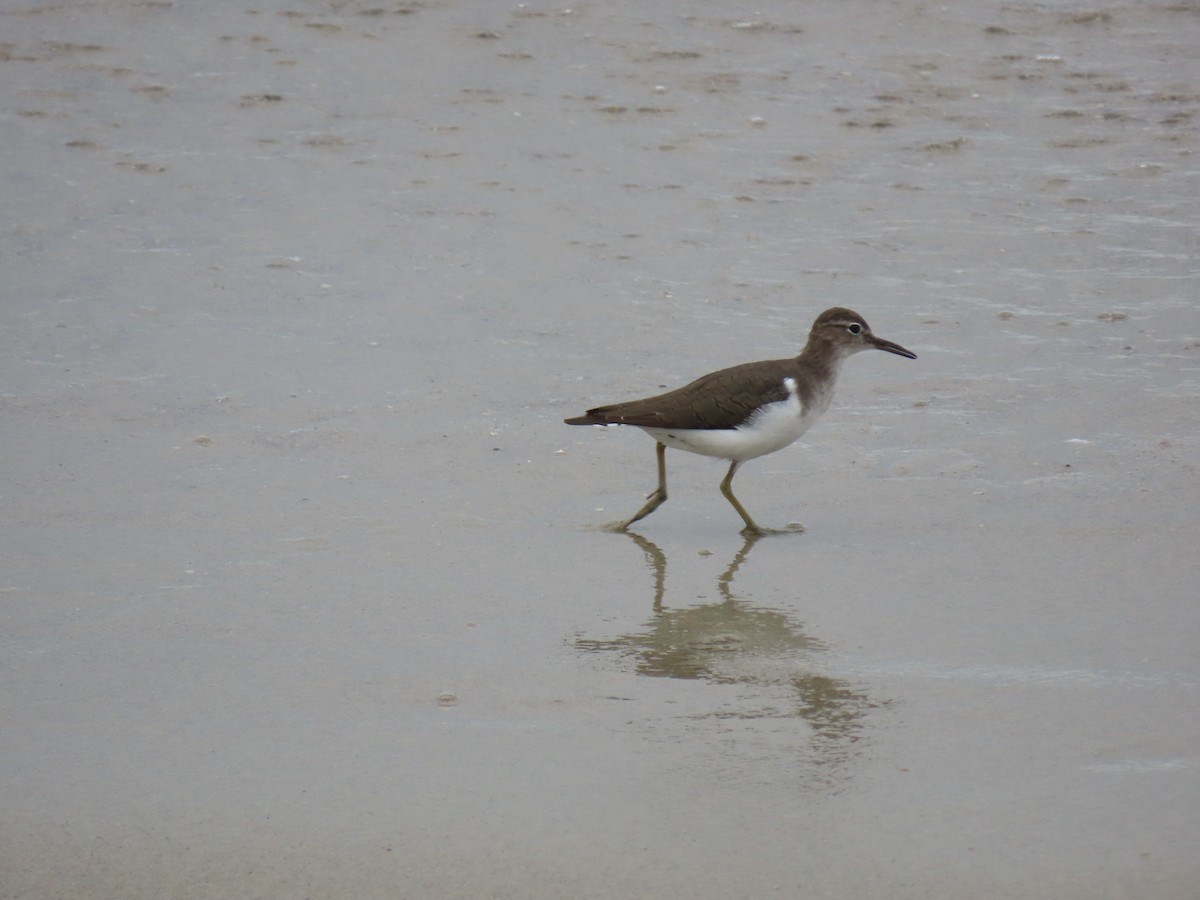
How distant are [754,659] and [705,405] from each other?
5.92 feet

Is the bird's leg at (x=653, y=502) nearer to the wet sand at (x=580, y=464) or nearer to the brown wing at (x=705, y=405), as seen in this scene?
the wet sand at (x=580, y=464)

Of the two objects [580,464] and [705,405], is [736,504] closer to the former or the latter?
[705,405]

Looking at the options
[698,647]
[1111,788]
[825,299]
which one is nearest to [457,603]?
[698,647]

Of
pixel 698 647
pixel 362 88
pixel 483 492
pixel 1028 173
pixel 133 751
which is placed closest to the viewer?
pixel 133 751

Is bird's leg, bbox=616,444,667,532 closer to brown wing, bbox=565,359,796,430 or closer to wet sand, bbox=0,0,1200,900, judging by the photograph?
wet sand, bbox=0,0,1200,900

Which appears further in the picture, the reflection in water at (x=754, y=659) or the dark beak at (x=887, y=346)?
the dark beak at (x=887, y=346)

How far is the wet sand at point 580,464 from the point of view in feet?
14.7

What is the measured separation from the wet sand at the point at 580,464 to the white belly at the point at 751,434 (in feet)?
1.06

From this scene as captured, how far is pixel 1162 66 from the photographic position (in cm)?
1353

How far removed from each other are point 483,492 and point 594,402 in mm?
1116

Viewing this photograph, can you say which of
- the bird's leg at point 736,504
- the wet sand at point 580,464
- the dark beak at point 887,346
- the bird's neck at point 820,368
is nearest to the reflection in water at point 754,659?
the wet sand at point 580,464

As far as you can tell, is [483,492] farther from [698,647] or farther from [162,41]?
[162,41]

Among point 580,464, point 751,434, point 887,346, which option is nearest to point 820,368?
point 887,346

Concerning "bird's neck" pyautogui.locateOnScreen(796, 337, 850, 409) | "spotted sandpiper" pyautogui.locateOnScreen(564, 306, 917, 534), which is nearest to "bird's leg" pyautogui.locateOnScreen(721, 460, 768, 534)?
"spotted sandpiper" pyautogui.locateOnScreen(564, 306, 917, 534)
